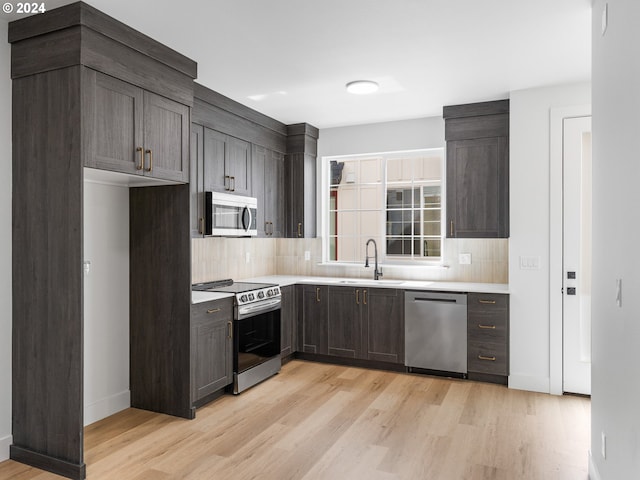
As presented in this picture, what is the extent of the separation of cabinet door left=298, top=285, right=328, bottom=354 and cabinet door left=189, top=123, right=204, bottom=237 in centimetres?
147

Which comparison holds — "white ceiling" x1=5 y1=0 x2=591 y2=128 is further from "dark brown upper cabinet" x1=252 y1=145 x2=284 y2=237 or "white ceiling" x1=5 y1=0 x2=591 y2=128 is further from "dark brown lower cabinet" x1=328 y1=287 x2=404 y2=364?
"dark brown lower cabinet" x1=328 y1=287 x2=404 y2=364

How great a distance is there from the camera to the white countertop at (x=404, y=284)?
14.2 feet

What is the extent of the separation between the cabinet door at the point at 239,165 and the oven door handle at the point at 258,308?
→ 1133 mm

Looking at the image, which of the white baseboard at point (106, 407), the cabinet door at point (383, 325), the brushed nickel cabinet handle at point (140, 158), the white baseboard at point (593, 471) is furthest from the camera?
the cabinet door at point (383, 325)

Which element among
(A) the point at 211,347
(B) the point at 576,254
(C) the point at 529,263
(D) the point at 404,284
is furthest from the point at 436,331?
(A) the point at 211,347

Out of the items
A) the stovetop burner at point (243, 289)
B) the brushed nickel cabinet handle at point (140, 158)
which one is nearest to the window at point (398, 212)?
the stovetop burner at point (243, 289)

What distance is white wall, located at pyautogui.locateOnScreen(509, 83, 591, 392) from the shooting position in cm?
401

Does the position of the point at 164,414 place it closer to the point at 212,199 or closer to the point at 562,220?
the point at 212,199

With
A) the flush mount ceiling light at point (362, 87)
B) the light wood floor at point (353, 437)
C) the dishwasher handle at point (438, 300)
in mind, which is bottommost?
A: the light wood floor at point (353, 437)

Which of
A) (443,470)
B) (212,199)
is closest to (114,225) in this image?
(212,199)

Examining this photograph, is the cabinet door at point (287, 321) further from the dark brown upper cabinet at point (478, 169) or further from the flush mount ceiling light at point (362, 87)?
the flush mount ceiling light at point (362, 87)

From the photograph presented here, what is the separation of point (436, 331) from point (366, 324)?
71cm

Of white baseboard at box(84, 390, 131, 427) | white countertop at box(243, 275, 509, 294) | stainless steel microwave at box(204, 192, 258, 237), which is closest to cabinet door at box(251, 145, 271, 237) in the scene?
stainless steel microwave at box(204, 192, 258, 237)

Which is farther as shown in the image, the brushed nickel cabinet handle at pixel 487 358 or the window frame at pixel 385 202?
the window frame at pixel 385 202
